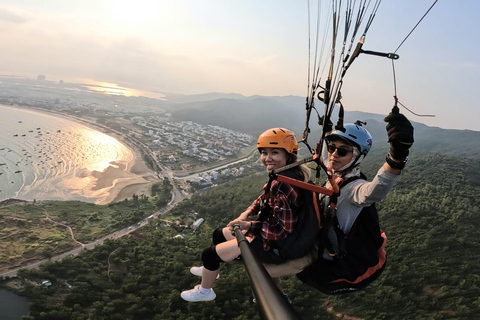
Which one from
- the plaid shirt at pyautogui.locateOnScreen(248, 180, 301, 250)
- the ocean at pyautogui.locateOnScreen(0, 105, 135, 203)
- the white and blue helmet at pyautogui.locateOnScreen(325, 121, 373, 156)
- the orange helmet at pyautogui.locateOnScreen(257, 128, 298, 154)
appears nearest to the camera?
the plaid shirt at pyautogui.locateOnScreen(248, 180, 301, 250)

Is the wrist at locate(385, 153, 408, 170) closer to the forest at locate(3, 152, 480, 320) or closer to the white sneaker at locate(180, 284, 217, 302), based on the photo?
the white sneaker at locate(180, 284, 217, 302)

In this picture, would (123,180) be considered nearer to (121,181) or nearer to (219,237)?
(121,181)

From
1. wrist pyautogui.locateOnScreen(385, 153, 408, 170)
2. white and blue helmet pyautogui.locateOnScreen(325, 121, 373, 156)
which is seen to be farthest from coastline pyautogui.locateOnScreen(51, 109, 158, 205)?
wrist pyautogui.locateOnScreen(385, 153, 408, 170)

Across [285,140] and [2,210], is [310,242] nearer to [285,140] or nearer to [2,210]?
[285,140]

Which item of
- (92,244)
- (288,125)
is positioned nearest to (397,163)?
(92,244)

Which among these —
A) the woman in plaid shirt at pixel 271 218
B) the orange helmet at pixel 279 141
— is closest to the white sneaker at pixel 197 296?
the woman in plaid shirt at pixel 271 218
